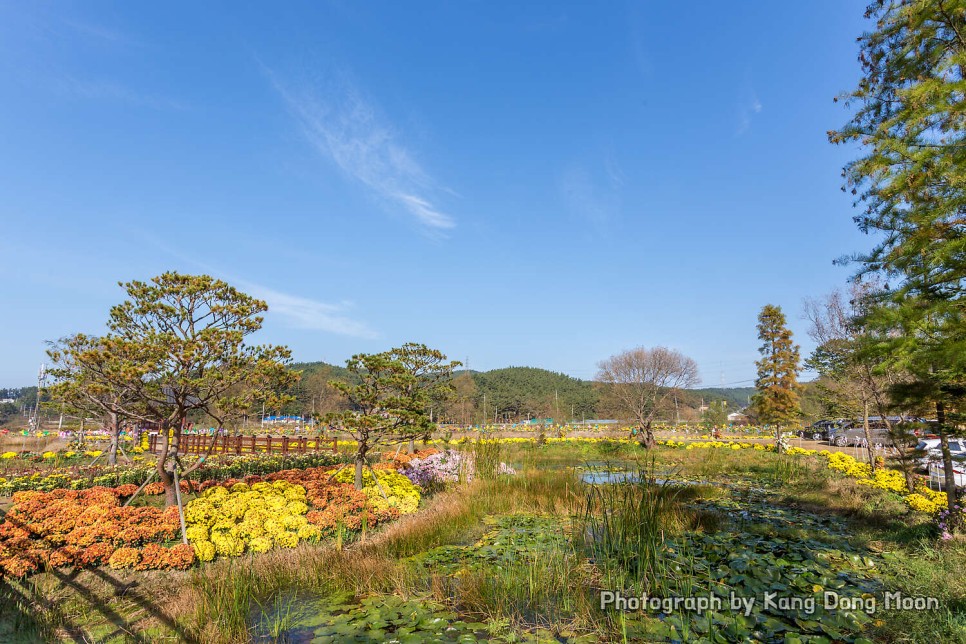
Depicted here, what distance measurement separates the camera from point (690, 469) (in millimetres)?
15094

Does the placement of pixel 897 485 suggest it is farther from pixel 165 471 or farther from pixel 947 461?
pixel 165 471

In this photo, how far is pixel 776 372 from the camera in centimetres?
2392

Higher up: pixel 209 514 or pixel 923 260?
pixel 923 260

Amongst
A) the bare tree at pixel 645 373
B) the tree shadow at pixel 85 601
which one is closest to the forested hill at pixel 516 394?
the bare tree at pixel 645 373

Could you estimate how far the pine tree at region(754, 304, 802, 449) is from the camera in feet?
74.6

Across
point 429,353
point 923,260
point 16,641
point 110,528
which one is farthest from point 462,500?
point 923,260

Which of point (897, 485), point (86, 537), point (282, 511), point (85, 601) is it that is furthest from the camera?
point (897, 485)

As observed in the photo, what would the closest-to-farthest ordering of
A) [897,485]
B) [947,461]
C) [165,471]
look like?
[947,461]
[165,471]
[897,485]

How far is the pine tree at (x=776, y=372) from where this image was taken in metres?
22.7

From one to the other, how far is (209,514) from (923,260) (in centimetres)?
920

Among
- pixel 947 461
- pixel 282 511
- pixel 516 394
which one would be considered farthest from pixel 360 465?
pixel 516 394

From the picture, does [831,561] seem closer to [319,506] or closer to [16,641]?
[319,506]

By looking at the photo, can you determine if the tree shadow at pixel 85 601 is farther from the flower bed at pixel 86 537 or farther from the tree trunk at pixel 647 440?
the tree trunk at pixel 647 440

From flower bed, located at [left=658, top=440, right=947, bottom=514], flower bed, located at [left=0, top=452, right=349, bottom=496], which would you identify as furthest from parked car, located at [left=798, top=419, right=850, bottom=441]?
flower bed, located at [left=0, top=452, right=349, bottom=496]
